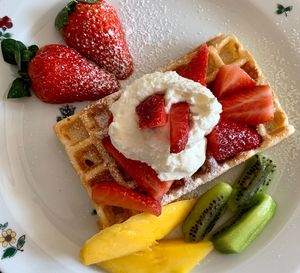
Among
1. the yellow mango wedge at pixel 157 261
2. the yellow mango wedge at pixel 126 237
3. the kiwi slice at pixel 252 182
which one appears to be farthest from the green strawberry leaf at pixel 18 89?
the kiwi slice at pixel 252 182

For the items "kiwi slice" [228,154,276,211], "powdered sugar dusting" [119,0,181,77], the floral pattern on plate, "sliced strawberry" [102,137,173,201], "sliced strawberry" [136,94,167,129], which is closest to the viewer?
"sliced strawberry" [136,94,167,129]

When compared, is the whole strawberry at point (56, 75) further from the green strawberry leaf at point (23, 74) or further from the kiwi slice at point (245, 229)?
the kiwi slice at point (245, 229)

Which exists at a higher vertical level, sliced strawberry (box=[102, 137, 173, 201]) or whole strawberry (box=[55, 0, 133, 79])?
whole strawberry (box=[55, 0, 133, 79])

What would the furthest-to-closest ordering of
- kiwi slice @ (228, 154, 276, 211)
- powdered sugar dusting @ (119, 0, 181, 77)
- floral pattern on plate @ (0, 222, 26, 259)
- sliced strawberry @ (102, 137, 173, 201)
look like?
powdered sugar dusting @ (119, 0, 181, 77), kiwi slice @ (228, 154, 276, 211), floral pattern on plate @ (0, 222, 26, 259), sliced strawberry @ (102, 137, 173, 201)

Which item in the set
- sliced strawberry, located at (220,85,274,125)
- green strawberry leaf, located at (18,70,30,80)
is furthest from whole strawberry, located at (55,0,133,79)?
sliced strawberry, located at (220,85,274,125)

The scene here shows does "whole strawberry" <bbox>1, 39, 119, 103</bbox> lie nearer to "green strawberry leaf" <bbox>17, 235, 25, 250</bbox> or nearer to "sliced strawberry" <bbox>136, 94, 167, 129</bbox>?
"sliced strawberry" <bbox>136, 94, 167, 129</bbox>

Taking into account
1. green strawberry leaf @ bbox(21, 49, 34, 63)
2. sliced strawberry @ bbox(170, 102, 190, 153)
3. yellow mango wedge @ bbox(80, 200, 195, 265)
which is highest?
green strawberry leaf @ bbox(21, 49, 34, 63)

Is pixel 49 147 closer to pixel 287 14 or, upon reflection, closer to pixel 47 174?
pixel 47 174
